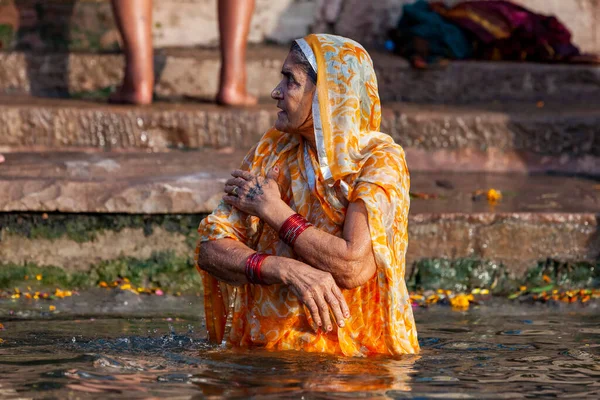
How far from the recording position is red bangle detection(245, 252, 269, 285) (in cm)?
382

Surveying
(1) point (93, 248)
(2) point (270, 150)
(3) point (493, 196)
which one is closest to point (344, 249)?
(2) point (270, 150)

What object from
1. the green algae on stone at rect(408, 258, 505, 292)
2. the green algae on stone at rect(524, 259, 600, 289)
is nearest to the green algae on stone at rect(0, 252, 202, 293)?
the green algae on stone at rect(408, 258, 505, 292)

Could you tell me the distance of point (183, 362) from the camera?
12.8 ft

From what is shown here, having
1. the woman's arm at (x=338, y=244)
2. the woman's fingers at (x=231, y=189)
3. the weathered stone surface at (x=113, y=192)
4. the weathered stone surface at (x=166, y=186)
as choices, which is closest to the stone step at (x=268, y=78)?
the weathered stone surface at (x=166, y=186)

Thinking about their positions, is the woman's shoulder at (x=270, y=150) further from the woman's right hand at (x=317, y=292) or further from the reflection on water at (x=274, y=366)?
the reflection on water at (x=274, y=366)

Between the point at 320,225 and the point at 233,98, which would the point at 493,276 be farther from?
the point at 233,98

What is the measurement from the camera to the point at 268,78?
24.4ft

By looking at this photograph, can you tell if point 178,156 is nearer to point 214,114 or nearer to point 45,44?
point 214,114

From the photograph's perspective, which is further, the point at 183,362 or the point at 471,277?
the point at 471,277

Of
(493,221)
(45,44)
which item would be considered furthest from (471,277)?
(45,44)

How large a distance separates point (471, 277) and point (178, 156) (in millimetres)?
1856

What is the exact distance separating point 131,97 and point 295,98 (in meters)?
3.09

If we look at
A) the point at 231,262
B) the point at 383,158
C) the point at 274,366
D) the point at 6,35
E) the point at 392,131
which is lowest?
the point at 274,366

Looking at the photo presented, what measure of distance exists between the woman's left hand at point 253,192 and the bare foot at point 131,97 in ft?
9.43
